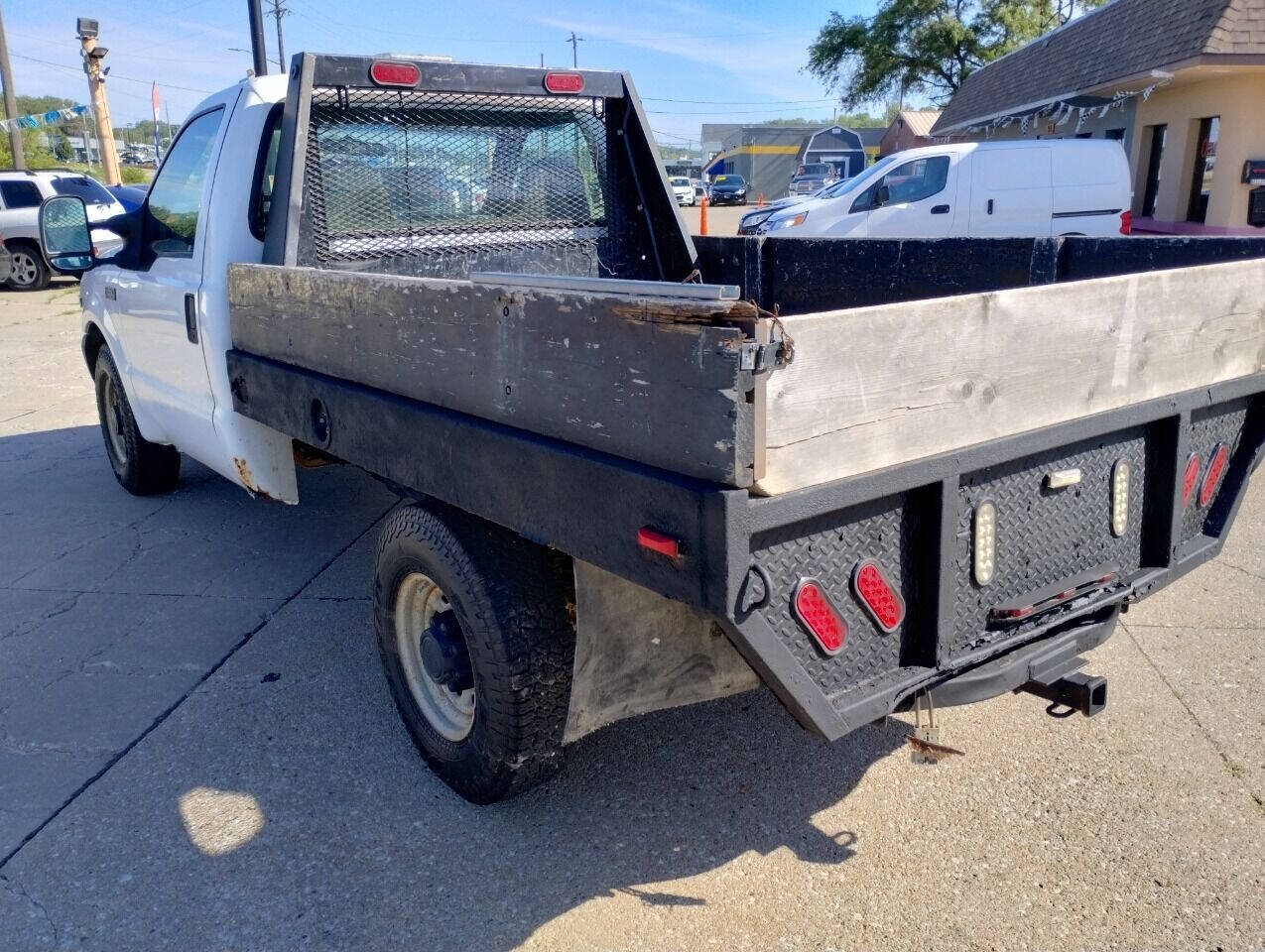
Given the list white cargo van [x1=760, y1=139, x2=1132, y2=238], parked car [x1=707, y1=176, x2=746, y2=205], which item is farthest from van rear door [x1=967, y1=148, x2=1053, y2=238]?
parked car [x1=707, y1=176, x2=746, y2=205]

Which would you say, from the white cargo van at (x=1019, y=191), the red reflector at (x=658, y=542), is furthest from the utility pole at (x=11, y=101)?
the red reflector at (x=658, y=542)

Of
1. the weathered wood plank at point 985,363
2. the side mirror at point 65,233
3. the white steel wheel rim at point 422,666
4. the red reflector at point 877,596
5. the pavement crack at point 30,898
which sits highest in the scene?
the side mirror at point 65,233

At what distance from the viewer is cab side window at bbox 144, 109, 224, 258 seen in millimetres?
4395

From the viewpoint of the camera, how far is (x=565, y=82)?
448 centimetres

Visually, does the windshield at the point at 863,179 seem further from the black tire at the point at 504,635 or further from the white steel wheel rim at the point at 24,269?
the white steel wheel rim at the point at 24,269

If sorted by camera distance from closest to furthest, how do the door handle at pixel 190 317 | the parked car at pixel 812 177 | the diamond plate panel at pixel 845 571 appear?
the diamond plate panel at pixel 845 571 < the door handle at pixel 190 317 < the parked car at pixel 812 177

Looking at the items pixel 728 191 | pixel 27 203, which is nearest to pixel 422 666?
pixel 27 203

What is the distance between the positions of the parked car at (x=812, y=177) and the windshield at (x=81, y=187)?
84.8 feet

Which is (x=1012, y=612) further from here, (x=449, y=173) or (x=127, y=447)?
(x=127, y=447)

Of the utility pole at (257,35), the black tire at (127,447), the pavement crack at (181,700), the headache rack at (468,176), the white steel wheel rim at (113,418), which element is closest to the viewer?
the pavement crack at (181,700)

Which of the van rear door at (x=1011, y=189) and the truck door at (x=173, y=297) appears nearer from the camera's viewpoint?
the truck door at (x=173, y=297)

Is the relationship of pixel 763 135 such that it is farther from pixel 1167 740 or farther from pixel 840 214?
pixel 1167 740


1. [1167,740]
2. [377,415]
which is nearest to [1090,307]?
[1167,740]

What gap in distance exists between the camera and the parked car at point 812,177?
1529 inches
